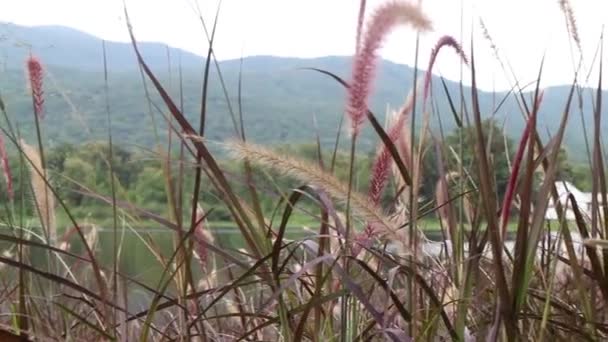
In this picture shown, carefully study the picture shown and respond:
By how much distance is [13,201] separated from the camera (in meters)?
1.02

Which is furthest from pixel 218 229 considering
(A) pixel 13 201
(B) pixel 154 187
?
(A) pixel 13 201

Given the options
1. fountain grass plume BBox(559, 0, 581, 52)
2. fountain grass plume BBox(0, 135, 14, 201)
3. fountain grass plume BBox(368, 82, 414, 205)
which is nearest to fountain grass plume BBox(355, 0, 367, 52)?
fountain grass plume BBox(368, 82, 414, 205)

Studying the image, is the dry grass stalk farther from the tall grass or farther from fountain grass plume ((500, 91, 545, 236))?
fountain grass plume ((500, 91, 545, 236))

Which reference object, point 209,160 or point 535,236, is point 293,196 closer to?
point 209,160

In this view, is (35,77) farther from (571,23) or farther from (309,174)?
(571,23)

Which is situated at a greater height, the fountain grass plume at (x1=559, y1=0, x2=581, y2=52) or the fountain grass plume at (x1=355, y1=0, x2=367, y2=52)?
the fountain grass plume at (x1=559, y1=0, x2=581, y2=52)

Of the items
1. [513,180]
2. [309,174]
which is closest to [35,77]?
[309,174]

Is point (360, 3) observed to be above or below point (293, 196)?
above

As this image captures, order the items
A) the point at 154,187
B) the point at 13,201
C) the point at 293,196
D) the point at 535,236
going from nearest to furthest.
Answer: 1. the point at 535,236
2. the point at 293,196
3. the point at 13,201
4. the point at 154,187

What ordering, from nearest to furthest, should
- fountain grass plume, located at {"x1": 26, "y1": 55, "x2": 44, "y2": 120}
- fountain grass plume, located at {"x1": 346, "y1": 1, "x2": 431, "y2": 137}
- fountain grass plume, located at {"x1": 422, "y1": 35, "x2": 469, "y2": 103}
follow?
1. fountain grass plume, located at {"x1": 346, "y1": 1, "x2": 431, "y2": 137}
2. fountain grass plume, located at {"x1": 422, "y1": 35, "x2": 469, "y2": 103}
3. fountain grass plume, located at {"x1": 26, "y1": 55, "x2": 44, "y2": 120}

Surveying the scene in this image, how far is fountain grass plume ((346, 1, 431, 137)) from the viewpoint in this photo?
58 cm

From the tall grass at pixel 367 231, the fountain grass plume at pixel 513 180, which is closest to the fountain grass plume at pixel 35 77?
the tall grass at pixel 367 231

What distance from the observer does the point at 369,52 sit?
0.59 m

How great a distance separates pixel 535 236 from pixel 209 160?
→ 0.24 m
